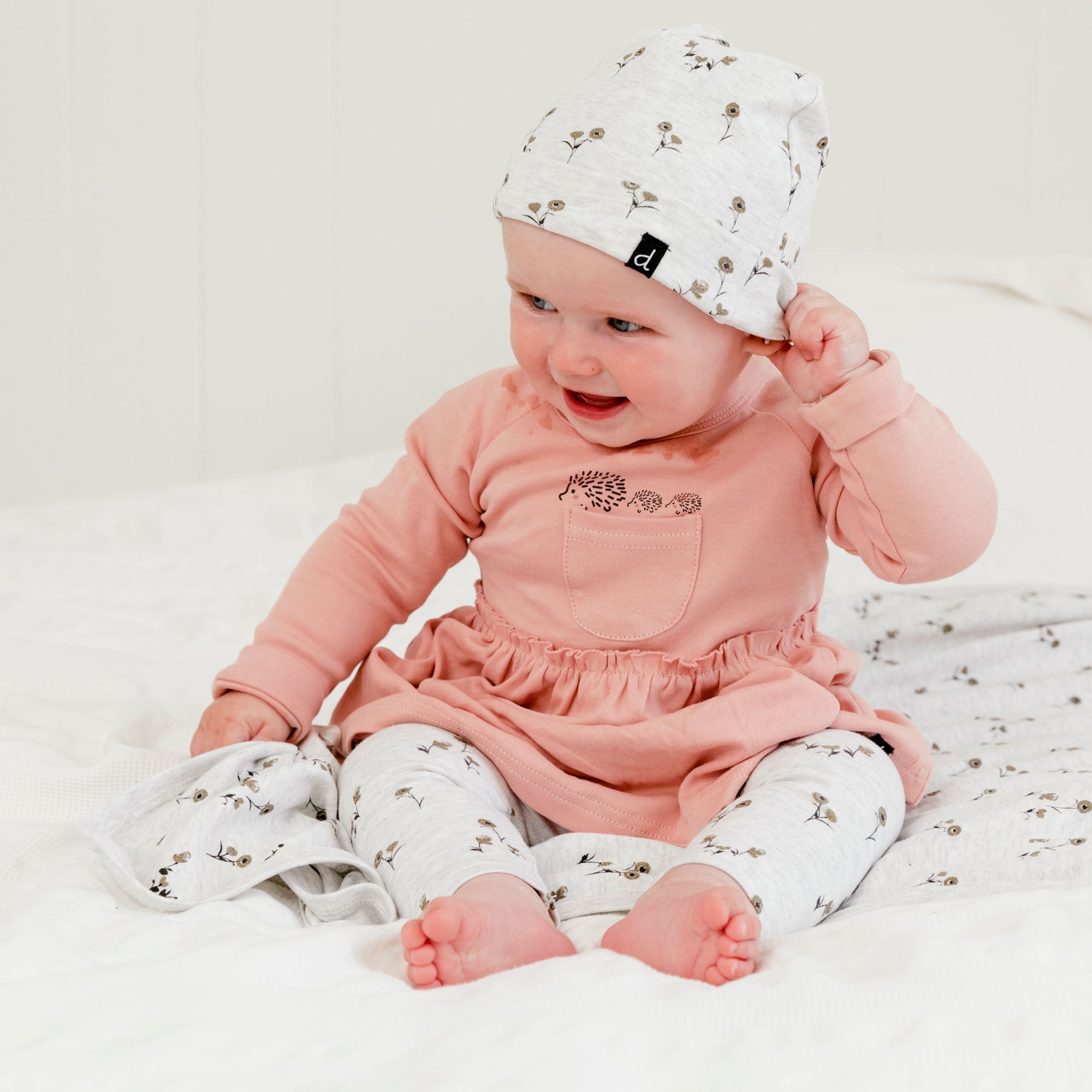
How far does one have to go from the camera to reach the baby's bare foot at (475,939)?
1.95 ft

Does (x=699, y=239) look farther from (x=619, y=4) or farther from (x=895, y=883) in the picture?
(x=619, y=4)

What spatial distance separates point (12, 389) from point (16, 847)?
1.54 meters

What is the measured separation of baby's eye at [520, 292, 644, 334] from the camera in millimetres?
825

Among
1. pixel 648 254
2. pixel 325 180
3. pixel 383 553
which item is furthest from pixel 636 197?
pixel 325 180

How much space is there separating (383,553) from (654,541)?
23 cm

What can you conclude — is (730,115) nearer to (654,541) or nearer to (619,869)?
(654,541)

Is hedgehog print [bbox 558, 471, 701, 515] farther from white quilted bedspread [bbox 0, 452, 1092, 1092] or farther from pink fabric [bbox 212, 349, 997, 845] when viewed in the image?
white quilted bedspread [bbox 0, 452, 1092, 1092]

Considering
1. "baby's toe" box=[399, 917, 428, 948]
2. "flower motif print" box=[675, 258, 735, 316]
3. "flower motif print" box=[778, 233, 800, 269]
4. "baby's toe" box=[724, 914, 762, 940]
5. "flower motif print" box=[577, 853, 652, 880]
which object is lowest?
"flower motif print" box=[577, 853, 652, 880]

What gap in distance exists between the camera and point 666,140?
2.65 ft

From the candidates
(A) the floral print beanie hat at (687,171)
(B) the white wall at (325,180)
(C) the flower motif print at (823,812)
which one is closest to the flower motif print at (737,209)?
(A) the floral print beanie hat at (687,171)

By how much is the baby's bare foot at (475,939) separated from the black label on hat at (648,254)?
389 mm

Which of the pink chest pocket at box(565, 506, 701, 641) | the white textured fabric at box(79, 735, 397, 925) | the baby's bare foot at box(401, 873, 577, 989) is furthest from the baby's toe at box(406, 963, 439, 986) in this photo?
the pink chest pocket at box(565, 506, 701, 641)

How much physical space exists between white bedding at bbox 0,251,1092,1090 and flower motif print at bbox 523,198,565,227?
1.42 feet

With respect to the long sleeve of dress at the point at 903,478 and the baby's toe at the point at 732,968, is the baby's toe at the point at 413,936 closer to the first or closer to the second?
the baby's toe at the point at 732,968
